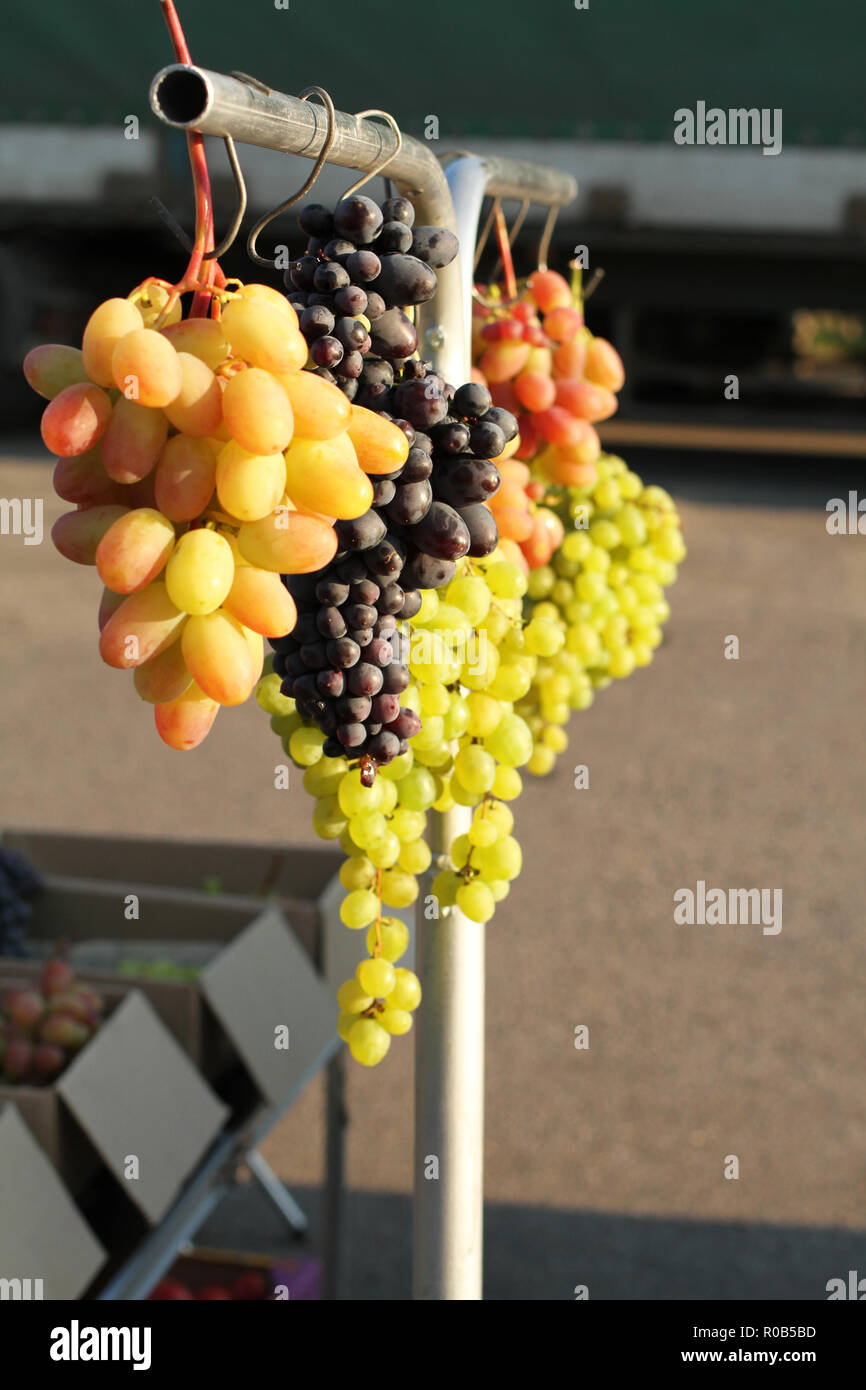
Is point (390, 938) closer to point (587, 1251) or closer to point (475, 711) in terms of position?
point (475, 711)

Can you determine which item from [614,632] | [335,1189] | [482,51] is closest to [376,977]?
[614,632]

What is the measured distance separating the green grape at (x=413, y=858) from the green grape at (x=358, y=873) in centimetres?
2

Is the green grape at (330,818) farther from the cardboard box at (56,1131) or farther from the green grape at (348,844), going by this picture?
the cardboard box at (56,1131)

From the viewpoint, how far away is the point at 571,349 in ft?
3.71

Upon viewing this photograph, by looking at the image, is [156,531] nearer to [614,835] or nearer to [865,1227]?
[865,1227]

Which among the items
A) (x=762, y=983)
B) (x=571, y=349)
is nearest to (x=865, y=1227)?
(x=762, y=983)

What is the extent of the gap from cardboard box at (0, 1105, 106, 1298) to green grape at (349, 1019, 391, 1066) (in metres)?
0.71

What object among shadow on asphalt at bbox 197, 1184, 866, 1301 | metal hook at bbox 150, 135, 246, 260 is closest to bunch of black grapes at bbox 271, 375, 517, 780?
metal hook at bbox 150, 135, 246, 260

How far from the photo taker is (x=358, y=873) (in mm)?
841

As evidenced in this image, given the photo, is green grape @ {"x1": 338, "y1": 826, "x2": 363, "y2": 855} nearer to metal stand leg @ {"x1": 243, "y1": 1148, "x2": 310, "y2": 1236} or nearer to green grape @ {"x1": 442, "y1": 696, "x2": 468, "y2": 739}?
green grape @ {"x1": 442, "y1": 696, "x2": 468, "y2": 739}

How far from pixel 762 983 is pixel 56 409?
2.96m

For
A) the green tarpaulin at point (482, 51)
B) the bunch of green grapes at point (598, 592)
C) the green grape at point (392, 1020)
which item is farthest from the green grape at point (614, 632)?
the green tarpaulin at point (482, 51)

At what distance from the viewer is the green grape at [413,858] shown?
84 cm

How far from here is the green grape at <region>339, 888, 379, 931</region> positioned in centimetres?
84
